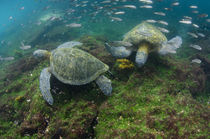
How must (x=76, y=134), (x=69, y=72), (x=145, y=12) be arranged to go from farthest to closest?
(x=145, y=12)
(x=69, y=72)
(x=76, y=134)

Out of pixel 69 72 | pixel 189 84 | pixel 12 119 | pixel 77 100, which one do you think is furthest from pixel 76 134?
pixel 189 84

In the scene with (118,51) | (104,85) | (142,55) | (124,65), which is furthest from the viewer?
(118,51)

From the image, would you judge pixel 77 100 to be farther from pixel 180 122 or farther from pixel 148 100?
pixel 180 122

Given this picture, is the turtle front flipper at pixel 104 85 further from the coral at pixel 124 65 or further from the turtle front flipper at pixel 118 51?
the turtle front flipper at pixel 118 51

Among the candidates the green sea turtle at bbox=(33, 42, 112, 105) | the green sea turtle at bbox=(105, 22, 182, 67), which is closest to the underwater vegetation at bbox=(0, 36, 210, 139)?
the green sea turtle at bbox=(33, 42, 112, 105)

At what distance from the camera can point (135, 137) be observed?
Answer: 3.13m

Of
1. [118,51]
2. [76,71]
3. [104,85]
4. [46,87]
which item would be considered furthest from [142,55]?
[46,87]

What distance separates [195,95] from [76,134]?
19.9 feet

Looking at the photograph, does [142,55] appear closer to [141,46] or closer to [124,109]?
[141,46]

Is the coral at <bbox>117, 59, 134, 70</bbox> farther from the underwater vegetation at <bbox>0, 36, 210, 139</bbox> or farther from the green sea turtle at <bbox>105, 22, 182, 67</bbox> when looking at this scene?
the green sea turtle at <bbox>105, 22, 182, 67</bbox>

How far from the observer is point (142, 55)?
575 centimetres

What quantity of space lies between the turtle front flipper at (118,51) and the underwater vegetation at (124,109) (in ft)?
1.07

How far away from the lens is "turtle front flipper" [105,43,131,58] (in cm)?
631

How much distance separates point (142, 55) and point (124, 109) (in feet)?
8.94
